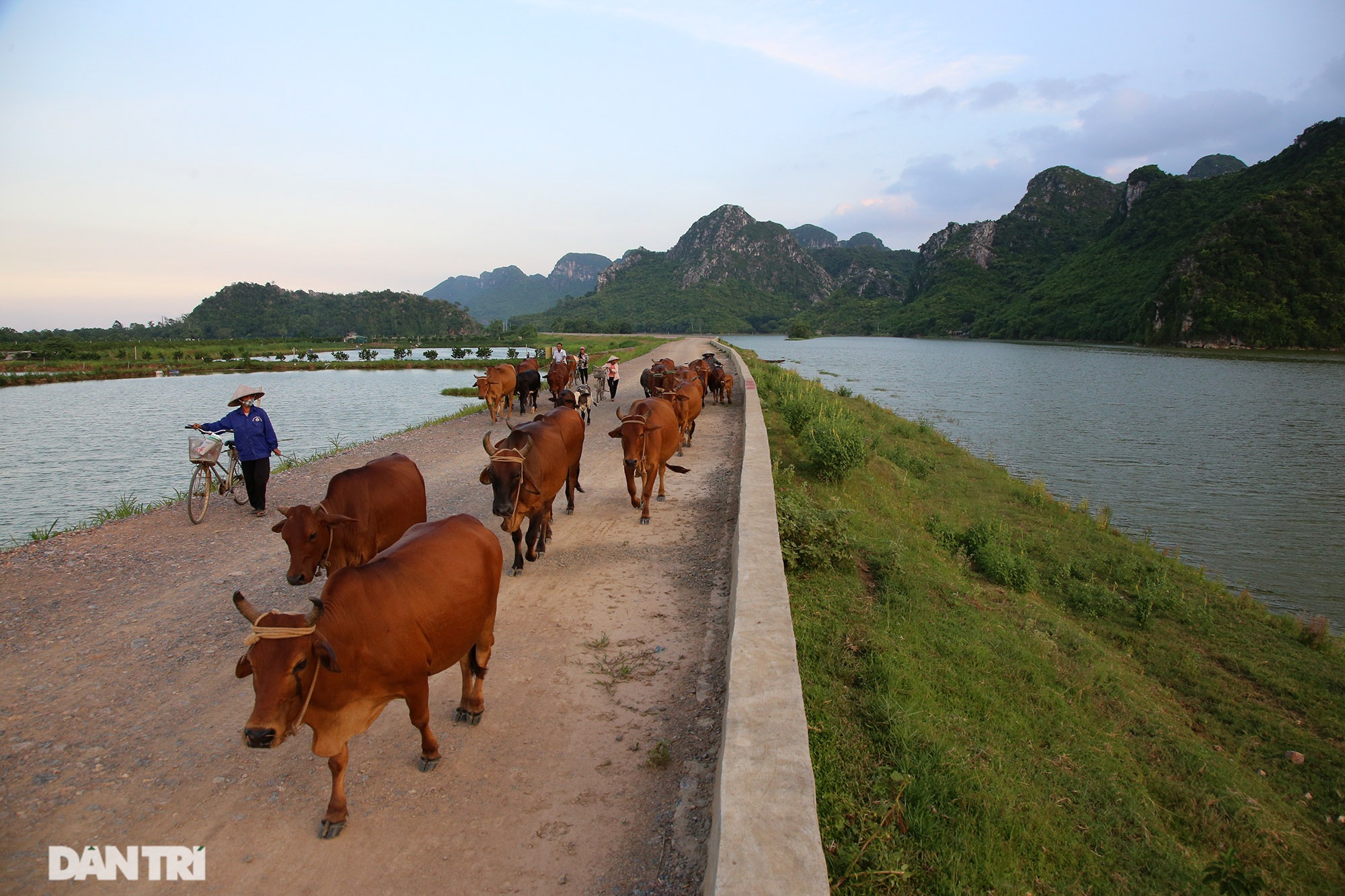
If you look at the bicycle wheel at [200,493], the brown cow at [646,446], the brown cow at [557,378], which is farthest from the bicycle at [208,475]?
the brown cow at [557,378]

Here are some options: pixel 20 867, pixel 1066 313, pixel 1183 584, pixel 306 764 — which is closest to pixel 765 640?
pixel 306 764

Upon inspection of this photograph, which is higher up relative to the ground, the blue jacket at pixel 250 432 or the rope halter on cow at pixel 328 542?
the blue jacket at pixel 250 432

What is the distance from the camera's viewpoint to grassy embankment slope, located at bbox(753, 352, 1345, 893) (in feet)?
11.5

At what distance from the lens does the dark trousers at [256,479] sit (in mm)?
8727

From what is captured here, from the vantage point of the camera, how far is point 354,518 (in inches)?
209

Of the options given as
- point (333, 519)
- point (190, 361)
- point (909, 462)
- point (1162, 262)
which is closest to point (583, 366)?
point (909, 462)

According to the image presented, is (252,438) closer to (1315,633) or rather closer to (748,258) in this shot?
(1315,633)

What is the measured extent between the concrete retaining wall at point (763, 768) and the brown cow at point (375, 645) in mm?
1603

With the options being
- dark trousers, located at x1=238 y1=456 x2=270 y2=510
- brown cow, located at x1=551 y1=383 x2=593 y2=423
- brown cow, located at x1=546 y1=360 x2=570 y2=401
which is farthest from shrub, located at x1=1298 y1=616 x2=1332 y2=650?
brown cow, located at x1=546 y1=360 x2=570 y2=401

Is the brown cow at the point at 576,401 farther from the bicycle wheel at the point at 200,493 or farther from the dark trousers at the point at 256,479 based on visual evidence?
the bicycle wheel at the point at 200,493

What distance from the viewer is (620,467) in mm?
11289

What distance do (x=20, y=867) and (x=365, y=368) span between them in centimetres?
5837

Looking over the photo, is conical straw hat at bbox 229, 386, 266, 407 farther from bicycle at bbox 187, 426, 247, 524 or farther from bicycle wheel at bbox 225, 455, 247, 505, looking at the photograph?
bicycle wheel at bbox 225, 455, 247, 505

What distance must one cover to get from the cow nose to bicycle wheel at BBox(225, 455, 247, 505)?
7.66 meters
